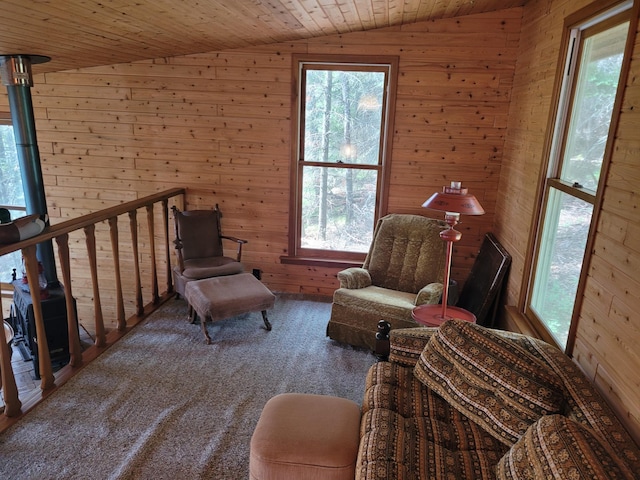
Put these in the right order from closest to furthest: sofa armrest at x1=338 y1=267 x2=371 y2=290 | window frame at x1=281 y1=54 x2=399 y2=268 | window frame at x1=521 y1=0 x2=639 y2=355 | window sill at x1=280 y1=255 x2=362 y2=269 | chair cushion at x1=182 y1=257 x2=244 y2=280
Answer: window frame at x1=521 y1=0 x2=639 y2=355
sofa armrest at x1=338 y1=267 x2=371 y2=290
chair cushion at x1=182 y1=257 x2=244 y2=280
window frame at x1=281 y1=54 x2=399 y2=268
window sill at x1=280 y1=255 x2=362 y2=269

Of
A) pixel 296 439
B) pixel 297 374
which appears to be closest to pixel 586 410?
pixel 296 439

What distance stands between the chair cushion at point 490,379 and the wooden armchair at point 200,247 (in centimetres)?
225

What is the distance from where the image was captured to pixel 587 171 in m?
2.35

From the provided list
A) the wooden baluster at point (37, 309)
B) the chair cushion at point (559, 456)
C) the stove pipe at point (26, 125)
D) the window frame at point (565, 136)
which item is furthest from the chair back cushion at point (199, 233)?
the chair cushion at point (559, 456)

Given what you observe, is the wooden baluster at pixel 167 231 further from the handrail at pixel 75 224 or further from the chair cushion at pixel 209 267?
the chair cushion at pixel 209 267

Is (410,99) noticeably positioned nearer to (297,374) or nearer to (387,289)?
(387,289)

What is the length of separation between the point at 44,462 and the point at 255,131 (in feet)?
10.1

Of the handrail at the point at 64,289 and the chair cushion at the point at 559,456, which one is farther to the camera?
the handrail at the point at 64,289

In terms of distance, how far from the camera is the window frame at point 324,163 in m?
3.99

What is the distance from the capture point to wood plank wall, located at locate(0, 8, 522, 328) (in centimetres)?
389

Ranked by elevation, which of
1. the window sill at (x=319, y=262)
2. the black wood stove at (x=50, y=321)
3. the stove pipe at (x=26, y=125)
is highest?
the stove pipe at (x=26, y=125)

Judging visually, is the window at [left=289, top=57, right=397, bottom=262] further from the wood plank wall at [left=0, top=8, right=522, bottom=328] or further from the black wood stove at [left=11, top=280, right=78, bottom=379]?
the black wood stove at [left=11, top=280, right=78, bottom=379]

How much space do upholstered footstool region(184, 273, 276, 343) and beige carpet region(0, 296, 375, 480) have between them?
22cm

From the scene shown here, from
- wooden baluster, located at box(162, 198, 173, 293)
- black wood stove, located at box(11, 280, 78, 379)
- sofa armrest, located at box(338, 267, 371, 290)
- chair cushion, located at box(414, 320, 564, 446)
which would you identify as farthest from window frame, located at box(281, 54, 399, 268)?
chair cushion, located at box(414, 320, 564, 446)
